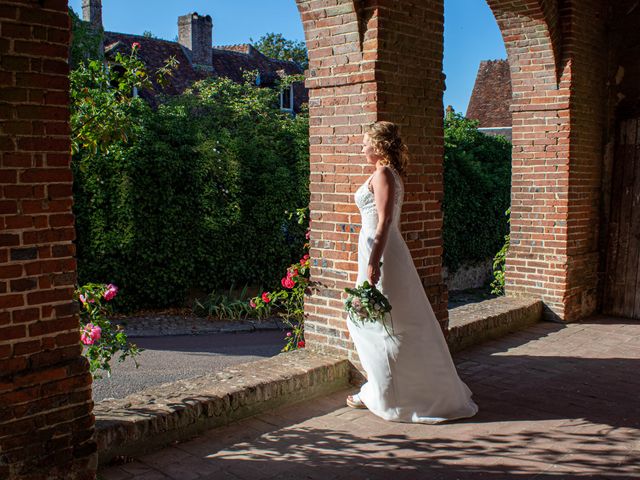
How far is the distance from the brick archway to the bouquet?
62 cm

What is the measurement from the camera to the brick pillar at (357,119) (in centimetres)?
464

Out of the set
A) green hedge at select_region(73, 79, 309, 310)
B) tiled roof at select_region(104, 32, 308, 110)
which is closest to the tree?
tiled roof at select_region(104, 32, 308, 110)

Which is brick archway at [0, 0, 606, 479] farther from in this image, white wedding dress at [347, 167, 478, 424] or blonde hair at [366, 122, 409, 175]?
white wedding dress at [347, 167, 478, 424]

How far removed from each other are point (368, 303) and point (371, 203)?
2.18ft

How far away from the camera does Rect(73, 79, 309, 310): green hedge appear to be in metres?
11.5

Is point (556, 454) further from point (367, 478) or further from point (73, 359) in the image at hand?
point (73, 359)

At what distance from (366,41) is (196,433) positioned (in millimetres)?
2909

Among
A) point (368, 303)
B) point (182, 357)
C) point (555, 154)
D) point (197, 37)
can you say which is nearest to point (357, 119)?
point (368, 303)

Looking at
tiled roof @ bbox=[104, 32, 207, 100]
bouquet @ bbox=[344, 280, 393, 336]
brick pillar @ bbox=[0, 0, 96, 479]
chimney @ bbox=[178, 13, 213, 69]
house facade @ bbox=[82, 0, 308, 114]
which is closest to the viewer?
brick pillar @ bbox=[0, 0, 96, 479]

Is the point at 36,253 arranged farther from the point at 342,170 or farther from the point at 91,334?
the point at 342,170

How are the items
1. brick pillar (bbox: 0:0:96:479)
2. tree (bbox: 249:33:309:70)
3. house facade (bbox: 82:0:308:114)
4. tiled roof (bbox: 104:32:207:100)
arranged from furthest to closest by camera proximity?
1. tree (bbox: 249:33:309:70)
2. tiled roof (bbox: 104:32:207:100)
3. house facade (bbox: 82:0:308:114)
4. brick pillar (bbox: 0:0:96:479)

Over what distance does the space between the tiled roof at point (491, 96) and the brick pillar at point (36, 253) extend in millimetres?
25665

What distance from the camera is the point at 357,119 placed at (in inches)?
186

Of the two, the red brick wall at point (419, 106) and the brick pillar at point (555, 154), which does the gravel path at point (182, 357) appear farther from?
the red brick wall at point (419, 106)
